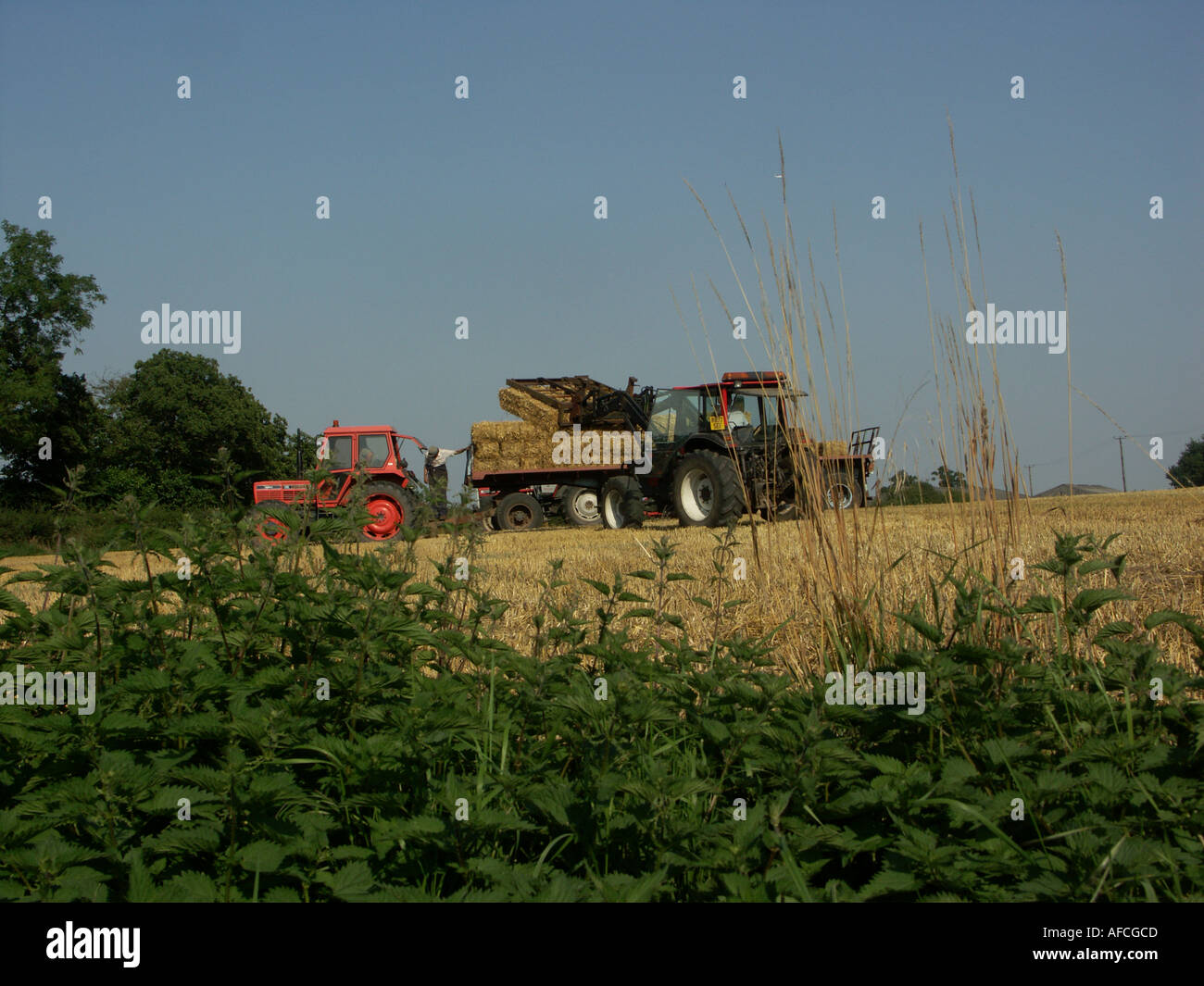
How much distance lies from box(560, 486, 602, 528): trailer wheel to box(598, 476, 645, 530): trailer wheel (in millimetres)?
662

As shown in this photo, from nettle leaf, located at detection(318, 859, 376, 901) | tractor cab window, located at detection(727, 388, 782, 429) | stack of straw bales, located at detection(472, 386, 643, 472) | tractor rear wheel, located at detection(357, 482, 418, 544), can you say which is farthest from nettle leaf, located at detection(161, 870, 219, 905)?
stack of straw bales, located at detection(472, 386, 643, 472)

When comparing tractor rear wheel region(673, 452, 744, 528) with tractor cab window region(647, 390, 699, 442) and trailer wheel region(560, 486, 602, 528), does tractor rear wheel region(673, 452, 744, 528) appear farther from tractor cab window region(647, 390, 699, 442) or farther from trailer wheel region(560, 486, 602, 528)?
trailer wheel region(560, 486, 602, 528)

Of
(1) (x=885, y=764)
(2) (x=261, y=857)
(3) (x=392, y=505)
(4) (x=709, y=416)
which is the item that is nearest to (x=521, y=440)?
(3) (x=392, y=505)

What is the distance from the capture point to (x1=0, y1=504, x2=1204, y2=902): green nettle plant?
5.65 ft

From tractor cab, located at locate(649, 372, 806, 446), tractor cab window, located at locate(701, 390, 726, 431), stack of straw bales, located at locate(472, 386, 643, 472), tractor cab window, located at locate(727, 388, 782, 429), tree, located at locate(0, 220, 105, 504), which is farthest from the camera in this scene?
tree, located at locate(0, 220, 105, 504)

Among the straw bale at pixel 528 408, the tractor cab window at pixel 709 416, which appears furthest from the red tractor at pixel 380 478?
the tractor cab window at pixel 709 416

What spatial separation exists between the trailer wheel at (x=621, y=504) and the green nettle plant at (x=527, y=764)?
1112 centimetres

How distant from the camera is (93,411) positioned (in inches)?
1404

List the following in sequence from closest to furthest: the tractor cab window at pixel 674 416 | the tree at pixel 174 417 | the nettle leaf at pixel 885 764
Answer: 1. the nettle leaf at pixel 885 764
2. the tractor cab window at pixel 674 416
3. the tree at pixel 174 417

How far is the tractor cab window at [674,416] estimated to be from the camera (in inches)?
566

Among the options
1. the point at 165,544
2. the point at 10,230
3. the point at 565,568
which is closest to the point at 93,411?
the point at 10,230

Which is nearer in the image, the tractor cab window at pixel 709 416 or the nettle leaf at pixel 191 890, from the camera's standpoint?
the nettle leaf at pixel 191 890

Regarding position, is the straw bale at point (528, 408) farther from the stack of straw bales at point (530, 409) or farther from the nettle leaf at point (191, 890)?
the nettle leaf at point (191, 890)
